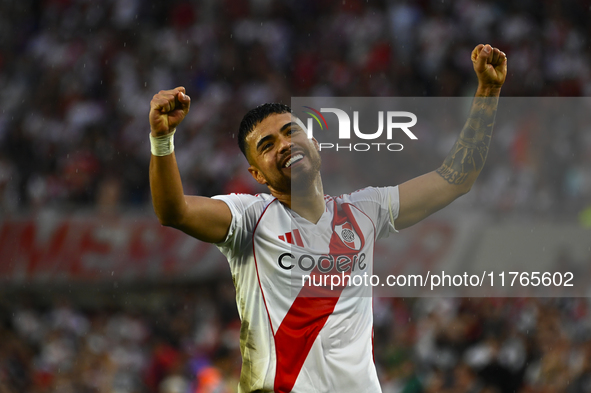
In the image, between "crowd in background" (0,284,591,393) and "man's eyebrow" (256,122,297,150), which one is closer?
"man's eyebrow" (256,122,297,150)

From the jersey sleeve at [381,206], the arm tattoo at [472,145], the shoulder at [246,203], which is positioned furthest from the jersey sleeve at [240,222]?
the arm tattoo at [472,145]

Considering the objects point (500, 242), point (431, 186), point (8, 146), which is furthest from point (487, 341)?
point (8, 146)

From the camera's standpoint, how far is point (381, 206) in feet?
12.0

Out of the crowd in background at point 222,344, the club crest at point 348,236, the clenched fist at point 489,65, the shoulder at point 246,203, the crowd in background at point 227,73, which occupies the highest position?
the crowd in background at point 227,73

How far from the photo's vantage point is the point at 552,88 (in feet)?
35.7

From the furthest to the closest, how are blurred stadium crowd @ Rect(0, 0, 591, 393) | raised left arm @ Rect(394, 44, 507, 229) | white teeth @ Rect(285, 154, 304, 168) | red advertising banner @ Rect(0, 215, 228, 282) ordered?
1. red advertising banner @ Rect(0, 215, 228, 282)
2. blurred stadium crowd @ Rect(0, 0, 591, 393)
3. raised left arm @ Rect(394, 44, 507, 229)
4. white teeth @ Rect(285, 154, 304, 168)

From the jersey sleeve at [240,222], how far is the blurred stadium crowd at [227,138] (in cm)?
448

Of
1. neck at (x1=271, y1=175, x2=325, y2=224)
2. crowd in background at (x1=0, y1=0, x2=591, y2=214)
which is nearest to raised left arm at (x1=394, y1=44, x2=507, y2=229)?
neck at (x1=271, y1=175, x2=325, y2=224)

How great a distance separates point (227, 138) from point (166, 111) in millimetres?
8417

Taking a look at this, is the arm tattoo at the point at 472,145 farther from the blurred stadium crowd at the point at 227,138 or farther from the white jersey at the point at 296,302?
the blurred stadium crowd at the point at 227,138

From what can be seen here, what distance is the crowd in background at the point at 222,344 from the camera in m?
7.26

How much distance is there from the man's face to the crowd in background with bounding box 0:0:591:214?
5.93 m

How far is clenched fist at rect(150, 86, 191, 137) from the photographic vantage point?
2.94m

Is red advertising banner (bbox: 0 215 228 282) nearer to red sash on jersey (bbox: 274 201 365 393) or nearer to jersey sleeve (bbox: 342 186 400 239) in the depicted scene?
jersey sleeve (bbox: 342 186 400 239)
